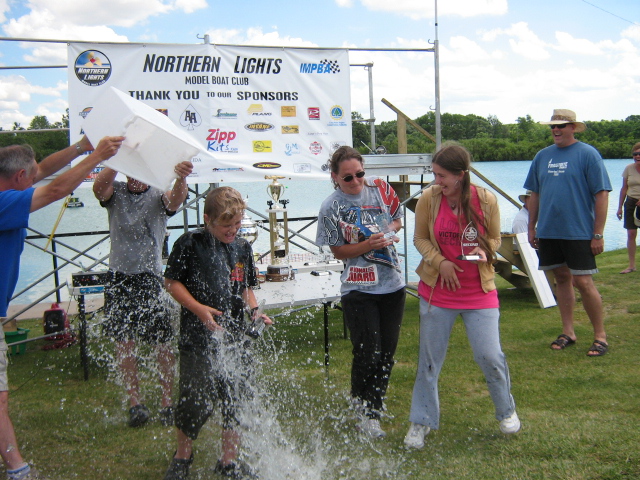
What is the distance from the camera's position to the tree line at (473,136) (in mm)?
6476

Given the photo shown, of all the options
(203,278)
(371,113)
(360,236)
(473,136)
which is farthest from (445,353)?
(473,136)

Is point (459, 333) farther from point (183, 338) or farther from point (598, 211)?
point (183, 338)

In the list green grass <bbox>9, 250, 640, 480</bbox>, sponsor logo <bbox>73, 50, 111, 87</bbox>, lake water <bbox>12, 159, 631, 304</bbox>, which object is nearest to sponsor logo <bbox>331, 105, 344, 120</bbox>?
lake water <bbox>12, 159, 631, 304</bbox>

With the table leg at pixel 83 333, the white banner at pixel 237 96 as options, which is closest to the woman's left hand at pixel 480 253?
the table leg at pixel 83 333

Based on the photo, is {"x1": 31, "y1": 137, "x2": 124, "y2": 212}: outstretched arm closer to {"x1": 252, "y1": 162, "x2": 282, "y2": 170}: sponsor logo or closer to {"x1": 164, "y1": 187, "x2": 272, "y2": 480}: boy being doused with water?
{"x1": 164, "y1": 187, "x2": 272, "y2": 480}: boy being doused with water

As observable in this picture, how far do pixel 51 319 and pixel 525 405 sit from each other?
4.45 metres

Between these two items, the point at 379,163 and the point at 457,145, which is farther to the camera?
the point at 379,163

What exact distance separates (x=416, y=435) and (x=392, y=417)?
1.50ft

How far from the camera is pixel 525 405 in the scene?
152 inches

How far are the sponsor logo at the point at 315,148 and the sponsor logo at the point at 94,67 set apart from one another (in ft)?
7.37

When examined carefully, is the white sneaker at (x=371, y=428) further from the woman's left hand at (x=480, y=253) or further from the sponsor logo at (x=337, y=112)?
the sponsor logo at (x=337, y=112)

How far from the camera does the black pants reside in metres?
3.39

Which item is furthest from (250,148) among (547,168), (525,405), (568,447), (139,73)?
(568,447)

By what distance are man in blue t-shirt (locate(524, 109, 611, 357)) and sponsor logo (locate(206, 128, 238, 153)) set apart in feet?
10.3
